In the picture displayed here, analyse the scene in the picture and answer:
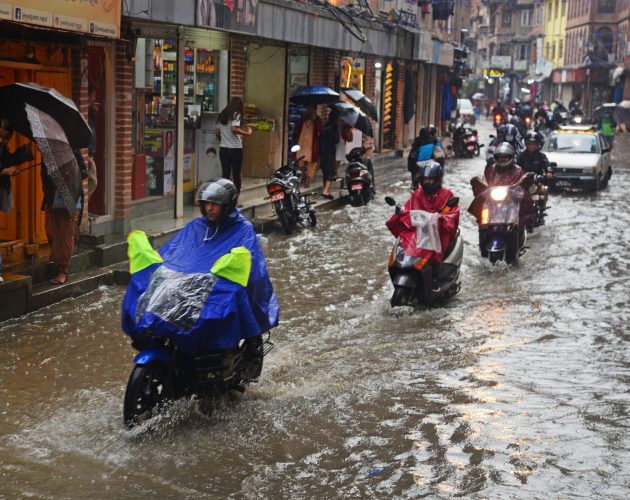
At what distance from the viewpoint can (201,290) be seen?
6836 mm

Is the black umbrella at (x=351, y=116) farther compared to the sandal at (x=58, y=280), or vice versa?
the black umbrella at (x=351, y=116)

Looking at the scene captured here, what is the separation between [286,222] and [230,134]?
179cm

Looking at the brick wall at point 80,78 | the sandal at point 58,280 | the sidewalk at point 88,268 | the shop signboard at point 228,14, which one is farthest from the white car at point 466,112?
the sandal at point 58,280

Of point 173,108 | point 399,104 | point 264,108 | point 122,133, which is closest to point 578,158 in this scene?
point 264,108

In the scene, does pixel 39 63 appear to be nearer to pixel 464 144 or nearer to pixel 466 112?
pixel 464 144

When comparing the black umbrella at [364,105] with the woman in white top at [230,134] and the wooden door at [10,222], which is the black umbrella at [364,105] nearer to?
the woman in white top at [230,134]

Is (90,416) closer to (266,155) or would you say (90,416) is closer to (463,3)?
(266,155)

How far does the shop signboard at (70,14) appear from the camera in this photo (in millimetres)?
10039

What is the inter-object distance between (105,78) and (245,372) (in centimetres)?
703

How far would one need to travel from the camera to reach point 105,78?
13.4 metres

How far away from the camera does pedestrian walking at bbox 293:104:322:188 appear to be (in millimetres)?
→ 20266

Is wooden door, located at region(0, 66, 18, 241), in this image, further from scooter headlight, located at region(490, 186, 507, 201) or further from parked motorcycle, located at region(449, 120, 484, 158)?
parked motorcycle, located at region(449, 120, 484, 158)

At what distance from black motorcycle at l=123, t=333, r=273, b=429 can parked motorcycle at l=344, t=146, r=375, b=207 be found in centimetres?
1239

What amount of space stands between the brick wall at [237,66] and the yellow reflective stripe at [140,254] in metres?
11.2
